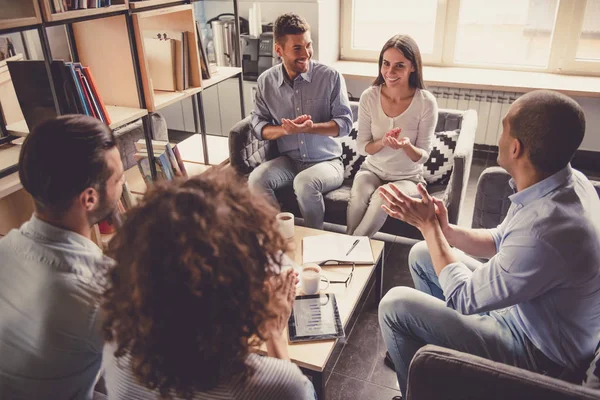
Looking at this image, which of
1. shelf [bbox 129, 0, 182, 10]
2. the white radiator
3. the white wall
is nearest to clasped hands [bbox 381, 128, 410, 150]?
shelf [bbox 129, 0, 182, 10]

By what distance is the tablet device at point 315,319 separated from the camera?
1.65 m

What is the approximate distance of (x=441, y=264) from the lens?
5.48ft

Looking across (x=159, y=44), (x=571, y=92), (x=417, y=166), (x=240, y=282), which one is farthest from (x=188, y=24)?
(x=571, y=92)

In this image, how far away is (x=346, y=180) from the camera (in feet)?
9.93

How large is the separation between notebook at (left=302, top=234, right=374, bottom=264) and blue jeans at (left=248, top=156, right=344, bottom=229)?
51cm

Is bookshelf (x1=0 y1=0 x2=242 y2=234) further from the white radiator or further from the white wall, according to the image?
the white radiator

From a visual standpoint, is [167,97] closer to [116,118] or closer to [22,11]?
[116,118]

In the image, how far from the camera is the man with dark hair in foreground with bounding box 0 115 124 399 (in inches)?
44.9

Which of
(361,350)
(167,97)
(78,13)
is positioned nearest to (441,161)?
(361,350)

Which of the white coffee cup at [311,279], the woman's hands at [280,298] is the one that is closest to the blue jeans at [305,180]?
the white coffee cup at [311,279]

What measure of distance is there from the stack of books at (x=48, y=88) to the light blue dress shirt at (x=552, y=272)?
1.62 m

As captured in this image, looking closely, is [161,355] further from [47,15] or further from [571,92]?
[571,92]

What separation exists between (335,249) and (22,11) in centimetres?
148

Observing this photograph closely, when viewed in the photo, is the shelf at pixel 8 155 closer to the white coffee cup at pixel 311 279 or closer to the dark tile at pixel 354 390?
the white coffee cup at pixel 311 279
